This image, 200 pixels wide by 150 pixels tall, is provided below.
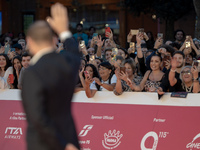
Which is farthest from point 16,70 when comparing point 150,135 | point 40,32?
point 40,32

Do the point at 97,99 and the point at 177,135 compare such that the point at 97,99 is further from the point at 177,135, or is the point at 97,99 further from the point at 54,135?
the point at 54,135

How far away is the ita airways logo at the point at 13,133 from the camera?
676cm

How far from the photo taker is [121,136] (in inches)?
252

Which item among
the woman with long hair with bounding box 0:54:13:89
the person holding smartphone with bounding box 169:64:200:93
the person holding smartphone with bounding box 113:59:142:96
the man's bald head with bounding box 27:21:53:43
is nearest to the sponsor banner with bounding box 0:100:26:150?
the woman with long hair with bounding box 0:54:13:89

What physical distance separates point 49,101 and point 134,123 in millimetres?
3244

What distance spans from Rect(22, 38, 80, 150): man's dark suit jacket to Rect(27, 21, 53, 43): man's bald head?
0.14m

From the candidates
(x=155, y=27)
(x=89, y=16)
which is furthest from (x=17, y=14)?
(x=155, y=27)

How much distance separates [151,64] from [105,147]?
161cm

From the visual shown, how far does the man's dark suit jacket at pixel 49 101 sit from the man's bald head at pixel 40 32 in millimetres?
136

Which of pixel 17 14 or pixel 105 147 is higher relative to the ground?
pixel 17 14

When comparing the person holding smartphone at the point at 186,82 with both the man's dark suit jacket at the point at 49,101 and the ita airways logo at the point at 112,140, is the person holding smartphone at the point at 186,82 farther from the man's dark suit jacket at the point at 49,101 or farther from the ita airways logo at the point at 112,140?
the man's dark suit jacket at the point at 49,101

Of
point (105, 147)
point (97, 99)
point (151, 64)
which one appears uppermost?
point (151, 64)

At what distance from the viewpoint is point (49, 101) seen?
3.32 m

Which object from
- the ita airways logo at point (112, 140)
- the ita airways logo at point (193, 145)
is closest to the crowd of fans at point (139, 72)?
the ita airways logo at point (112, 140)
